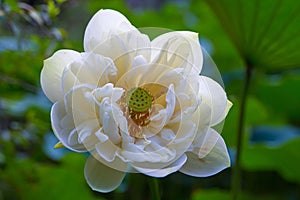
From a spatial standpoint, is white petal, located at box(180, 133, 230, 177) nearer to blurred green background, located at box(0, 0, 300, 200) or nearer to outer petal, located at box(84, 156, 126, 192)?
outer petal, located at box(84, 156, 126, 192)

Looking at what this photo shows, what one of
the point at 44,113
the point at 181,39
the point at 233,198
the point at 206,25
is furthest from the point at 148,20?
the point at 181,39

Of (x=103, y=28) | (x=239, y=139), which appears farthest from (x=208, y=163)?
(x=239, y=139)

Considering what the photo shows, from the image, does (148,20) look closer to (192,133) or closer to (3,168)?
(3,168)

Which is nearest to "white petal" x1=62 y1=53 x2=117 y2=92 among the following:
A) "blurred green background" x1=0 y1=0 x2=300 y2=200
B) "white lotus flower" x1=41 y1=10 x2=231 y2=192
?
"white lotus flower" x1=41 y1=10 x2=231 y2=192

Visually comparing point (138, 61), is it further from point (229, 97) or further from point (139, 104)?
point (229, 97)

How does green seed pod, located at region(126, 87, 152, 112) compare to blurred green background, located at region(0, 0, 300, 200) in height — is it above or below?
above

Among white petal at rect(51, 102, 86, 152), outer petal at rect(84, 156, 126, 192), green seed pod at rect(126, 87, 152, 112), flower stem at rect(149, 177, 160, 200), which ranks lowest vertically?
flower stem at rect(149, 177, 160, 200)

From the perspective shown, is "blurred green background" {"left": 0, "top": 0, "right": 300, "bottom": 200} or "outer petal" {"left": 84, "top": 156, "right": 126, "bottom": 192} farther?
"blurred green background" {"left": 0, "top": 0, "right": 300, "bottom": 200}
